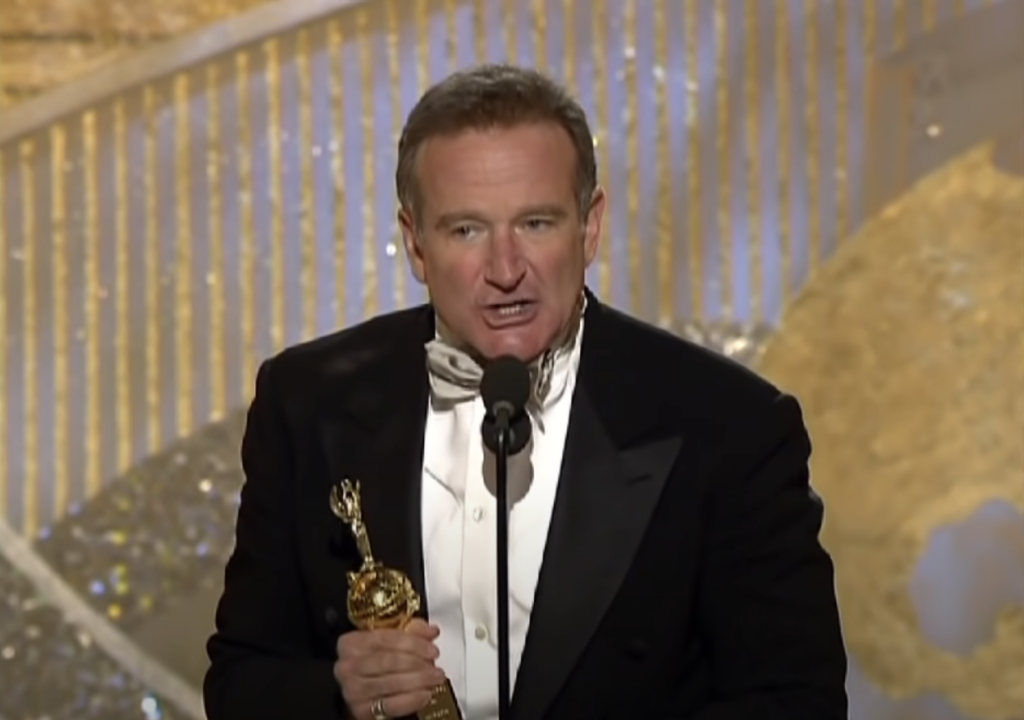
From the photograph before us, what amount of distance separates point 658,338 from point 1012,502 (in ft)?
2.84

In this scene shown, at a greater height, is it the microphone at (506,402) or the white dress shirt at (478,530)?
the microphone at (506,402)

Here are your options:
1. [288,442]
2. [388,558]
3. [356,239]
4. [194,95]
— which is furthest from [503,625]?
[194,95]

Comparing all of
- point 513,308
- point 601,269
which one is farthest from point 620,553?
point 601,269

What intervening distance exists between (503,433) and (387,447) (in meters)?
0.37

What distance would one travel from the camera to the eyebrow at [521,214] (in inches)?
65.2

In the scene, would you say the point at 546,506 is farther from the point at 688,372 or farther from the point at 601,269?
the point at 601,269

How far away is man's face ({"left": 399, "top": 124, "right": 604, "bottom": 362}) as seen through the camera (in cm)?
165

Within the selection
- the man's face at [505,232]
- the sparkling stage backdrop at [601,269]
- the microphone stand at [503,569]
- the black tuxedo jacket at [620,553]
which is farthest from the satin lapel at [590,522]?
the sparkling stage backdrop at [601,269]

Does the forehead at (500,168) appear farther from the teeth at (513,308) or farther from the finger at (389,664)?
the finger at (389,664)

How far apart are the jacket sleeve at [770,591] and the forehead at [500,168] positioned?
307 millimetres

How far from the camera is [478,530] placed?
176 centimetres

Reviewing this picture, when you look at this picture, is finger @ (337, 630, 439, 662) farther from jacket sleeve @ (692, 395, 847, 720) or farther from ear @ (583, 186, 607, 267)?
ear @ (583, 186, 607, 267)

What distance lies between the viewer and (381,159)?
2.51 metres

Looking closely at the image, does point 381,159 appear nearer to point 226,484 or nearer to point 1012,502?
point 226,484
